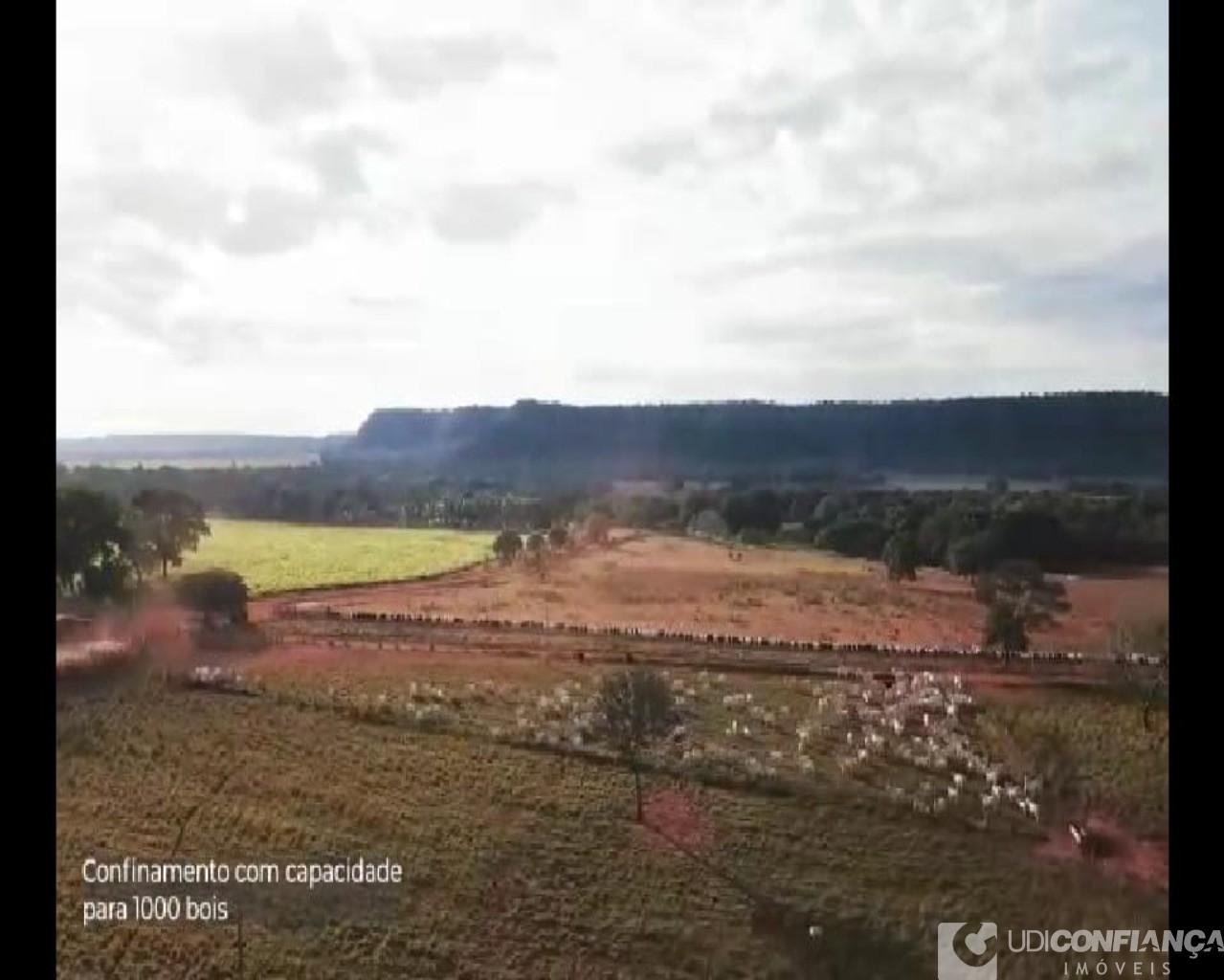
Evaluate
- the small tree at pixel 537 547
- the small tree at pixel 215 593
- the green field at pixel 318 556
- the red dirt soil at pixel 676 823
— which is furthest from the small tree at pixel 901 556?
the small tree at pixel 215 593

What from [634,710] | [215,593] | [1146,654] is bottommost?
[634,710]

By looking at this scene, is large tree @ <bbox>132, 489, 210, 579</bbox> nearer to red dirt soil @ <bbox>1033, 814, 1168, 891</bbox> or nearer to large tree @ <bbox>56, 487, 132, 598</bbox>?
large tree @ <bbox>56, 487, 132, 598</bbox>

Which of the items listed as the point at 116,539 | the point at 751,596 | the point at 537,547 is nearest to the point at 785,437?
the point at 751,596

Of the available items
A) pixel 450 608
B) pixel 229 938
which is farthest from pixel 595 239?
pixel 229 938
